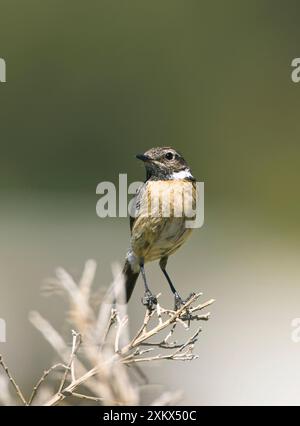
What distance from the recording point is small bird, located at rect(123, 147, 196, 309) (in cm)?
197

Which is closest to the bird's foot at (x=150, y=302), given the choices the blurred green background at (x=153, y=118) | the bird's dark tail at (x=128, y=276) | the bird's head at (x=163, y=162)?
the bird's dark tail at (x=128, y=276)

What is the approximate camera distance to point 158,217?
2.02m

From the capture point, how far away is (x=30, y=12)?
5547mm

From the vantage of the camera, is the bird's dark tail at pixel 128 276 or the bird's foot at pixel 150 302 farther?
the bird's dark tail at pixel 128 276

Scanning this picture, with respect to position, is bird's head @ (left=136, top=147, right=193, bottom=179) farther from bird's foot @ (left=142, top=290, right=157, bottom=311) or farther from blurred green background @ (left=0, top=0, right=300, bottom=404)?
blurred green background @ (left=0, top=0, right=300, bottom=404)

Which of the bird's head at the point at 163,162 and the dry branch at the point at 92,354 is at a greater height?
the bird's head at the point at 163,162

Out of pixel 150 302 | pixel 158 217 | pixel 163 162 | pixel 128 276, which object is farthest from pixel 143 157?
pixel 150 302

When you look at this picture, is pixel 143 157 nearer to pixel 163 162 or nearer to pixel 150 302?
pixel 163 162

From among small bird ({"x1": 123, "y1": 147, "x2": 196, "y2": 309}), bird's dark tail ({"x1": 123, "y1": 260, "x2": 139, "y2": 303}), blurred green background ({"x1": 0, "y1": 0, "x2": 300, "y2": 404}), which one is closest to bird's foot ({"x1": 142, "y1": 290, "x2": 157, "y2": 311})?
small bird ({"x1": 123, "y1": 147, "x2": 196, "y2": 309})

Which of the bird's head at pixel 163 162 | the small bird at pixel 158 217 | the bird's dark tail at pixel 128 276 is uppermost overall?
the bird's head at pixel 163 162

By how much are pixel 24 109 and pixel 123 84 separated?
2.14 feet

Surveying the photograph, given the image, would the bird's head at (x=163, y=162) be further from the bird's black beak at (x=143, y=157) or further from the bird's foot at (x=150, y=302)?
the bird's foot at (x=150, y=302)

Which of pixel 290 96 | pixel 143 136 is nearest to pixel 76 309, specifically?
pixel 143 136

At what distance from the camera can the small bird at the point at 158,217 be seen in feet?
6.47
